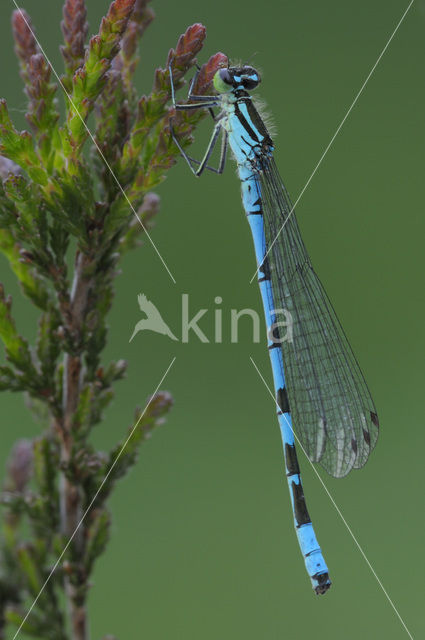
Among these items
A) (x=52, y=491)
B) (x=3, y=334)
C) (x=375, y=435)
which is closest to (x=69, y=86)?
(x=3, y=334)

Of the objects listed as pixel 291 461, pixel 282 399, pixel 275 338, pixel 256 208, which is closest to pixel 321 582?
pixel 291 461

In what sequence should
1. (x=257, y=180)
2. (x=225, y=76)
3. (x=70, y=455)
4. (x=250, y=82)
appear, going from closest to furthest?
(x=70, y=455) < (x=225, y=76) < (x=250, y=82) < (x=257, y=180)

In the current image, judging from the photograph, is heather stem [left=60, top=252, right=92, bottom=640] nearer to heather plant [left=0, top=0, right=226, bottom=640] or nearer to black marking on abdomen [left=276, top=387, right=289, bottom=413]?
heather plant [left=0, top=0, right=226, bottom=640]

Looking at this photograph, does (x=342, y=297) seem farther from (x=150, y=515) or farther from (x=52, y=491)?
(x=52, y=491)

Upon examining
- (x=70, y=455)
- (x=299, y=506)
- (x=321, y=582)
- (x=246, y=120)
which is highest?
(x=246, y=120)

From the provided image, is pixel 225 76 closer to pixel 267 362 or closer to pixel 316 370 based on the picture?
pixel 316 370

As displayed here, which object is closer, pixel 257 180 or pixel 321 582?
pixel 321 582

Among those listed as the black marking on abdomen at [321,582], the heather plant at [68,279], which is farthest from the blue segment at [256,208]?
the heather plant at [68,279]
